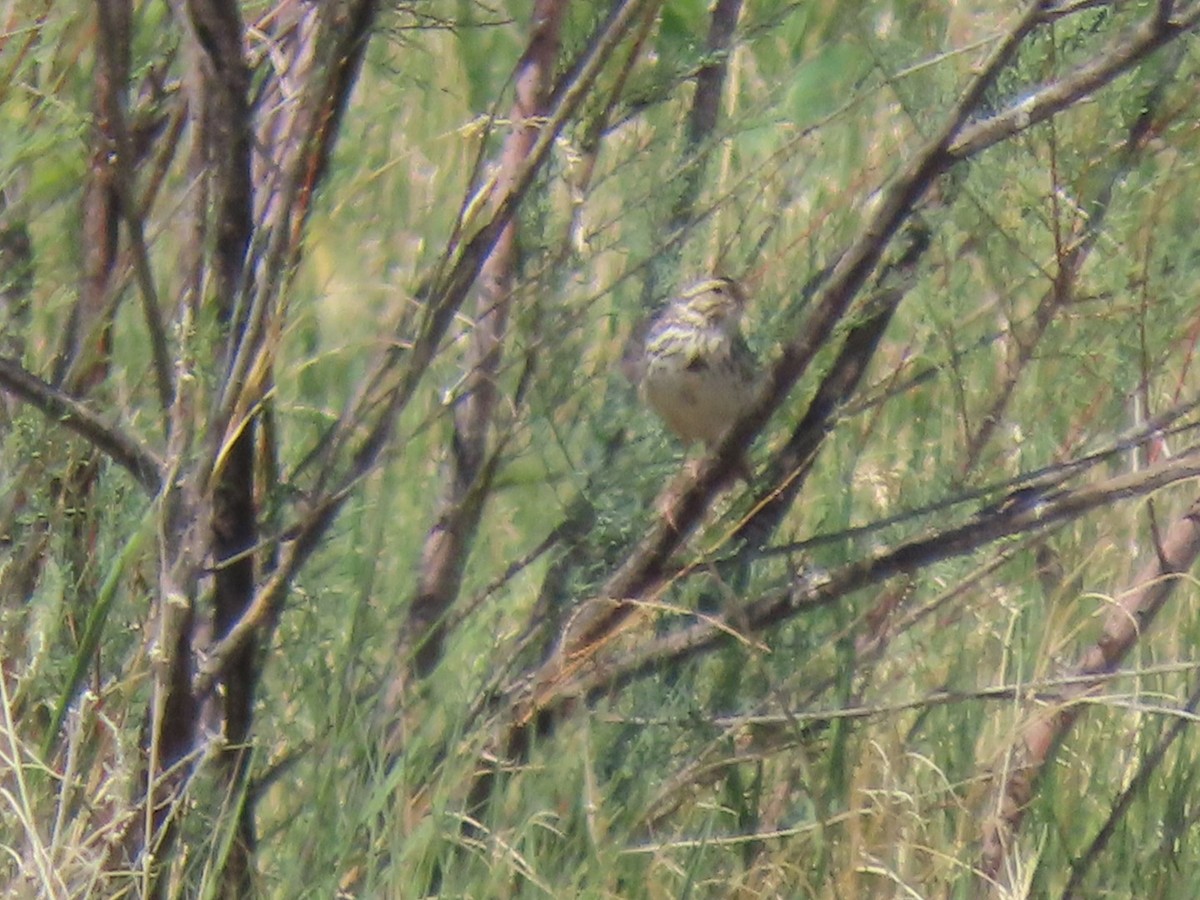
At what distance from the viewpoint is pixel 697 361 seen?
346cm

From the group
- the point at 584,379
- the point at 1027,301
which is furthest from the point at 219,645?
the point at 1027,301

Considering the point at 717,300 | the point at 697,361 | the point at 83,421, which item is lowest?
the point at 83,421

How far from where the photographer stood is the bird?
3.22 m

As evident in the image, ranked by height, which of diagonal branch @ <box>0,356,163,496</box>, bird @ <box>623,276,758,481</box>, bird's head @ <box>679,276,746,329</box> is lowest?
diagonal branch @ <box>0,356,163,496</box>

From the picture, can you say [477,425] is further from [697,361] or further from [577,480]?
[697,361]

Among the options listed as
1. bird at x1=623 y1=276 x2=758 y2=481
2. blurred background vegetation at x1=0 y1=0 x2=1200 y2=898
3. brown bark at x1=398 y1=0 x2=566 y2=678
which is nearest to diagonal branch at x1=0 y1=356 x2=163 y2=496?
blurred background vegetation at x1=0 y1=0 x2=1200 y2=898

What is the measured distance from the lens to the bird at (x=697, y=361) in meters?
3.22

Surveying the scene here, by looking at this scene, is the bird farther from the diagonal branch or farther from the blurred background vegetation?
the diagonal branch

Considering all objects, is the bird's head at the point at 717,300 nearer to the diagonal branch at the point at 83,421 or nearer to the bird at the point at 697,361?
the bird at the point at 697,361

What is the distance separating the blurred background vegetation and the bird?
5cm

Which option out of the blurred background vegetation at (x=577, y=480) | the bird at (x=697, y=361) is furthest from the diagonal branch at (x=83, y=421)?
the bird at (x=697, y=361)

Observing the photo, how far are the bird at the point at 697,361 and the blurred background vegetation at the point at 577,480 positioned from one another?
0.05m

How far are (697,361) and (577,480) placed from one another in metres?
0.74

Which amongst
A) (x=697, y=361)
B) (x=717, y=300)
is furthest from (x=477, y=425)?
(x=697, y=361)
